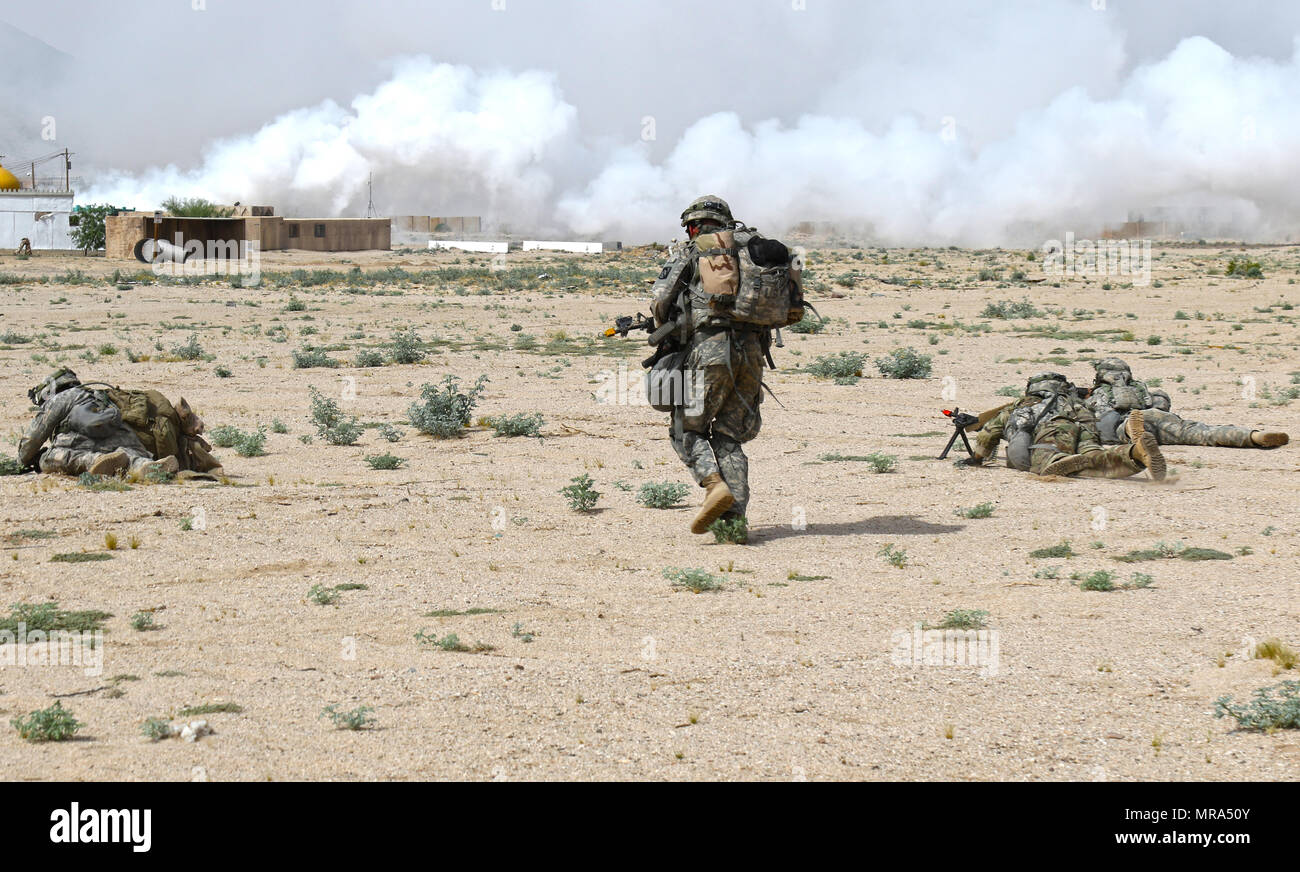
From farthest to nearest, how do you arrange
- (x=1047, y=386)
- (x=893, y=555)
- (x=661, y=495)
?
(x=1047, y=386), (x=661, y=495), (x=893, y=555)

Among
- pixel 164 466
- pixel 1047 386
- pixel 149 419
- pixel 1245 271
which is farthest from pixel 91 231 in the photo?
pixel 1047 386

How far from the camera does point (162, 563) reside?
8.65 meters

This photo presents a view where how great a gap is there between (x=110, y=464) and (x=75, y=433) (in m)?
0.56

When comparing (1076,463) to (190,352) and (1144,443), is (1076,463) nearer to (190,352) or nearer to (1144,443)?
(1144,443)

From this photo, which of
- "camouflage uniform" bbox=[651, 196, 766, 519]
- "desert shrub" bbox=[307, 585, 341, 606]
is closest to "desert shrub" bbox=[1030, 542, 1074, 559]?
"camouflage uniform" bbox=[651, 196, 766, 519]

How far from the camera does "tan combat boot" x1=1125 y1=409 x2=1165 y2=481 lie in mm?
11172

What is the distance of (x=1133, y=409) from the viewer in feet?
38.5

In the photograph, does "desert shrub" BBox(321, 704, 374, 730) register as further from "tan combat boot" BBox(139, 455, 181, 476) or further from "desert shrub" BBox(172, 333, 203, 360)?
"desert shrub" BBox(172, 333, 203, 360)

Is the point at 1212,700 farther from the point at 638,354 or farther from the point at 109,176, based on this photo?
the point at 109,176

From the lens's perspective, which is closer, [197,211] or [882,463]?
[882,463]

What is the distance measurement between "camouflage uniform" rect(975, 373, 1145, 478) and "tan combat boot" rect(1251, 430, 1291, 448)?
1921 mm

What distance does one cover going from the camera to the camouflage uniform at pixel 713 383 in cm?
954

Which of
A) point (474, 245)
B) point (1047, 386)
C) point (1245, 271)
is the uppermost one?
point (474, 245)
